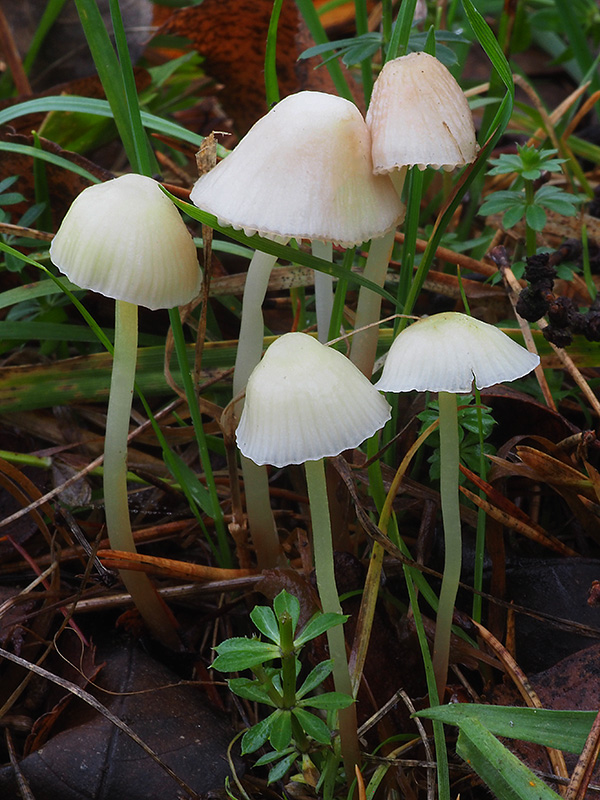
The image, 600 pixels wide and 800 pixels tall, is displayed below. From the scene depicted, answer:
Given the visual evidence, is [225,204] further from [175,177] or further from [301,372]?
[175,177]

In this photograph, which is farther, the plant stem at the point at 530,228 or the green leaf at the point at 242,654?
the plant stem at the point at 530,228

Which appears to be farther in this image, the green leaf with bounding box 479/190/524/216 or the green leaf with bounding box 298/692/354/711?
the green leaf with bounding box 479/190/524/216

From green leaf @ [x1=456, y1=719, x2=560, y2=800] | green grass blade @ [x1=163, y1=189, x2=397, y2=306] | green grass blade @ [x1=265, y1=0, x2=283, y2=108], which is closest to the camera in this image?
green leaf @ [x1=456, y1=719, x2=560, y2=800]

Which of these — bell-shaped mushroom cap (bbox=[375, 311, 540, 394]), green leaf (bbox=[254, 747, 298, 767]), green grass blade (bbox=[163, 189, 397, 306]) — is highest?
green grass blade (bbox=[163, 189, 397, 306])

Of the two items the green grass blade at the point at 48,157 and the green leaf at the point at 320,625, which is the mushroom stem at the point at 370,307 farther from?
the green grass blade at the point at 48,157

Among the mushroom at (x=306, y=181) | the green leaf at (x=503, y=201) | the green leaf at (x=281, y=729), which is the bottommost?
the green leaf at (x=281, y=729)

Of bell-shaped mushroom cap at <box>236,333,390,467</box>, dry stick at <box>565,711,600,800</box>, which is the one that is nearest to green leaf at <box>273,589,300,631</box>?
bell-shaped mushroom cap at <box>236,333,390,467</box>

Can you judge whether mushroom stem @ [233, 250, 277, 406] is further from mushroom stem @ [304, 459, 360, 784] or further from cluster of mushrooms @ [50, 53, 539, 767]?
mushroom stem @ [304, 459, 360, 784]

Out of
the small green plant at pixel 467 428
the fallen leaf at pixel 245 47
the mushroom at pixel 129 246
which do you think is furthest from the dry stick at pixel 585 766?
the fallen leaf at pixel 245 47

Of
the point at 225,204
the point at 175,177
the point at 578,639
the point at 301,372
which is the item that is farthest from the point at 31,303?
the point at 578,639
